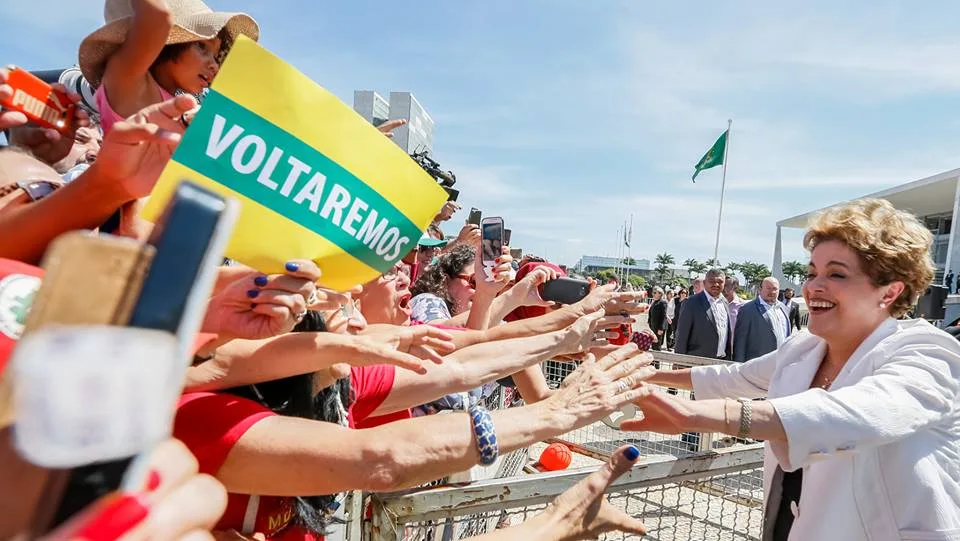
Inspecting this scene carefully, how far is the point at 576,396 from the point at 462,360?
84 centimetres

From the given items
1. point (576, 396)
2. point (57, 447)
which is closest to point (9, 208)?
point (57, 447)

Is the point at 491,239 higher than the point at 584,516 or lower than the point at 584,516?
higher

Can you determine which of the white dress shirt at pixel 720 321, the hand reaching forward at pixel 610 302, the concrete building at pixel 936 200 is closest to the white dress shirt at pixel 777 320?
the white dress shirt at pixel 720 321

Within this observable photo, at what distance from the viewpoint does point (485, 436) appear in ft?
4.70

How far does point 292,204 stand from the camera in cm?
143

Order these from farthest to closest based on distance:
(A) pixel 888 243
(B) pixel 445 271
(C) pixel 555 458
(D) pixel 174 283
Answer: (B) pixel 445 271 → (C) pixel 555 458 → (A) pixel 888 243 → (D) pixel 174 283

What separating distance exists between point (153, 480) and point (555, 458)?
4.07m

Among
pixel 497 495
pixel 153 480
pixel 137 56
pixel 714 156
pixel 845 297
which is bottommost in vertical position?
pixel 497 495

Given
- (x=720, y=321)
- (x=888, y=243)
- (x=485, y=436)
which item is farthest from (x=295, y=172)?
(x=720, y=321)

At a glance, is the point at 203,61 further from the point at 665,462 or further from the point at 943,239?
the point at 943,239

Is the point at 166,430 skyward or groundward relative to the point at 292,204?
groundward

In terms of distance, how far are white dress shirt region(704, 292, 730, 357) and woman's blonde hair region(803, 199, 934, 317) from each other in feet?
18.3

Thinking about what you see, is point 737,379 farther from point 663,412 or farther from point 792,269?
point 792,269

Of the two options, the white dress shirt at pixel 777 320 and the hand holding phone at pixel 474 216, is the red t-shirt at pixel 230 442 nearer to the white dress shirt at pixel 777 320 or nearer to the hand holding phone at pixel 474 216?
the hand holding phone at pixel 474 216
